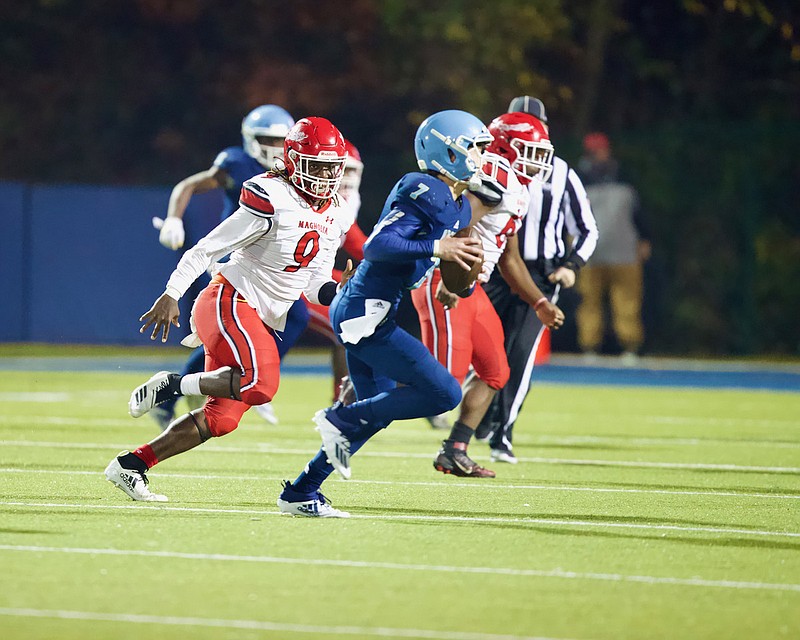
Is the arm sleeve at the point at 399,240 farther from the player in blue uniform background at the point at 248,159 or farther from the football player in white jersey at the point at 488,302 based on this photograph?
the player in blue uniform background at the point at 248,159

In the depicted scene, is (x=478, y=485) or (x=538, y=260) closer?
(x=478, y=485)

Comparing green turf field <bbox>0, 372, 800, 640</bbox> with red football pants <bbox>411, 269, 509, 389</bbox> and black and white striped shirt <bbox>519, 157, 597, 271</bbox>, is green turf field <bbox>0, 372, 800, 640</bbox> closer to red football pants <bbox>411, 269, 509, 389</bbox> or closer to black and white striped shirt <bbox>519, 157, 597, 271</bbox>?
red football pants <bbox>411, 269, 509, 389</bbox>

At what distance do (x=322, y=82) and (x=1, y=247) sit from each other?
526 cm

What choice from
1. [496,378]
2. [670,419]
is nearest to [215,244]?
[496,378]

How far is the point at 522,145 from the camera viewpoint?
392 inches

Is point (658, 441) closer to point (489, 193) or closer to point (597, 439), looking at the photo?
point (597, 439)

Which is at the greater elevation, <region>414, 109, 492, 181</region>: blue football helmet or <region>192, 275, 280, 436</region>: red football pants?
<region>414, 109, 492, 181</region>: blue football helmet

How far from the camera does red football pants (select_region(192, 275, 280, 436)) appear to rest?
770 cm

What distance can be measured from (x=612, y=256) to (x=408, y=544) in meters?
12.8

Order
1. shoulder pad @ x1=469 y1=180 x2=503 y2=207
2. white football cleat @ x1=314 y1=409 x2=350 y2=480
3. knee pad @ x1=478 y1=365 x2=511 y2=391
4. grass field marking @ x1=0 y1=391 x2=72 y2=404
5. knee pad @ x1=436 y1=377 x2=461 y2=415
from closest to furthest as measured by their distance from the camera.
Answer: white football cleat @ x1=314 y1=409 x2=350 y2=480 < knee pad @ x1=436 y1=377 x2=461 y2=415 < shoulder pad @ x1=469 y1=180 x2=503 y2=207 < knee pad @ x1=478 y1=365 x2=511 y2=391 < grass field marking @ x1=0 y1=391 x2=72 y2=404

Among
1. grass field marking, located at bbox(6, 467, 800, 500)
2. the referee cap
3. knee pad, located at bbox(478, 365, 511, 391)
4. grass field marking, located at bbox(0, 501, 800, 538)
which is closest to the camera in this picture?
grass field marking, located at bbox(0, 501, 800, 538)

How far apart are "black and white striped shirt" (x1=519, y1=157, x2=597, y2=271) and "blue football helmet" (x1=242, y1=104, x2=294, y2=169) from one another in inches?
68.1

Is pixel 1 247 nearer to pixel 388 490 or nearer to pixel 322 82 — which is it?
pixel 322 82

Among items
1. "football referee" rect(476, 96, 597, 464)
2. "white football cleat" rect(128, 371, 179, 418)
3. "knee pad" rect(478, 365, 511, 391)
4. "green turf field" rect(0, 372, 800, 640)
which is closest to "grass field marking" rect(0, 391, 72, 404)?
"green turf field" rect(0, 372, 800, 640)
